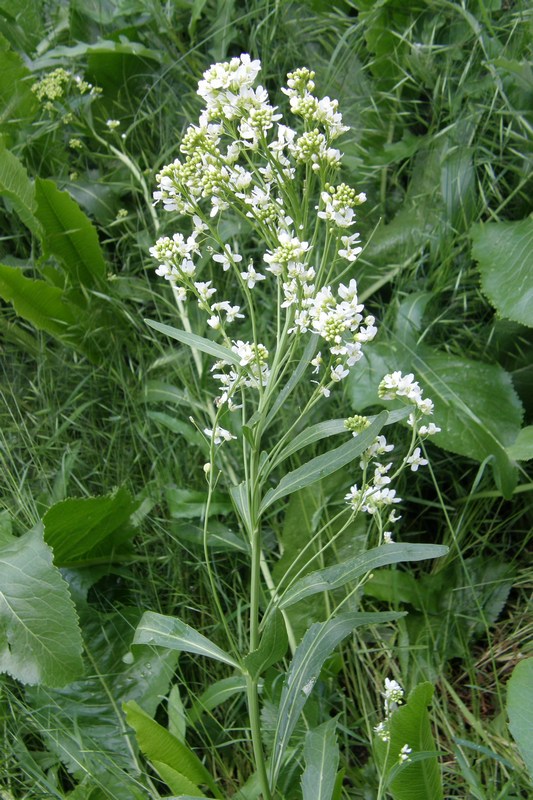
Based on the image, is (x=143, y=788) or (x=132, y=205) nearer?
(x=143, y=788)

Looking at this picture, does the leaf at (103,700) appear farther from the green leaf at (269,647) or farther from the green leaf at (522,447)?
the green leaf at (522,447)

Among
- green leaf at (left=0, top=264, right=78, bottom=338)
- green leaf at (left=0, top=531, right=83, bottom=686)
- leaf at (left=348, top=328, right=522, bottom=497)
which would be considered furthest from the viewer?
green leaf at (left=0, top=264, right=78, bottom=338)

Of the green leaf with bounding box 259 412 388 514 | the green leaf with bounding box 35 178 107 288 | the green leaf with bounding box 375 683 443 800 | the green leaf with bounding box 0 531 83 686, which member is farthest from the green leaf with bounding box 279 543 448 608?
the green leaf with bounding box 35 178 107 288

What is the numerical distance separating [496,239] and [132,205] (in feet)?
4.13

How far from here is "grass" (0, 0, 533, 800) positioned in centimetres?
192

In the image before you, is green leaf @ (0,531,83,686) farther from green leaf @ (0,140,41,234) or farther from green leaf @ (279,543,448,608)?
green leaf @ (0,140,41,234)

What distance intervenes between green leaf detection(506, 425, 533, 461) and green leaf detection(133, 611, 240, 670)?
2.63ft

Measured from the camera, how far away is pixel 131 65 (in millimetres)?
2846

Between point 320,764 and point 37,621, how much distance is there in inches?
26.3

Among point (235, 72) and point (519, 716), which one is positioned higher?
point (235, 72)

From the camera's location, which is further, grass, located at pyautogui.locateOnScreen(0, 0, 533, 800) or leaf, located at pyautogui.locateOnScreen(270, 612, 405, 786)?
grass, located at pyautogui.locateOnScreen(0, 0, 533, 800)

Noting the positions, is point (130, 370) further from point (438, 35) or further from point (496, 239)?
point (438, 35)

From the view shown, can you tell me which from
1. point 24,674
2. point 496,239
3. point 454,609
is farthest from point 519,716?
point 496,239

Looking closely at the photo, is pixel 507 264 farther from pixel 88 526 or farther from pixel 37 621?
pixel 37 621
